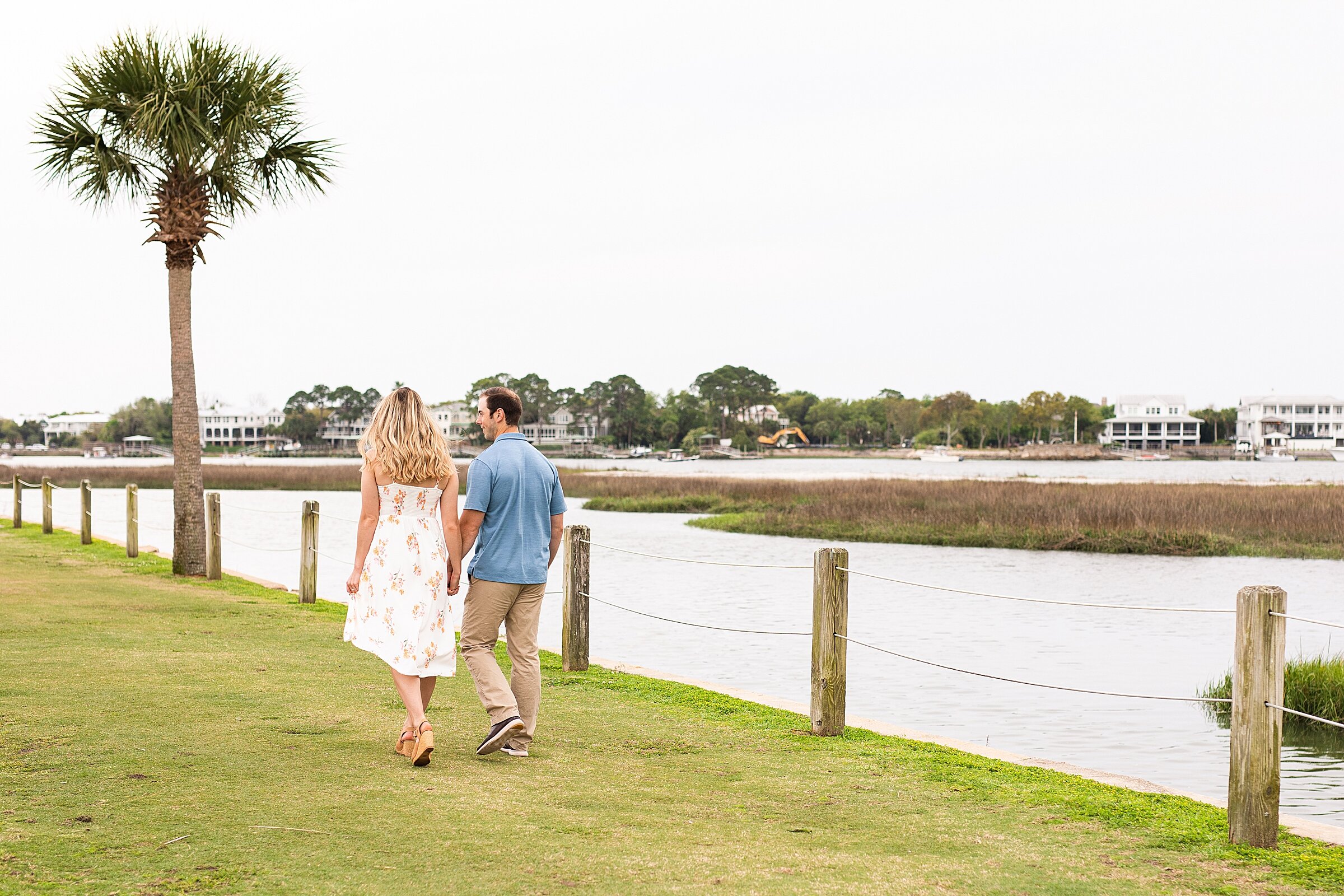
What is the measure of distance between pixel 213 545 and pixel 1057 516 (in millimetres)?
24004

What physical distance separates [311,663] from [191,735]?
9.34 feet

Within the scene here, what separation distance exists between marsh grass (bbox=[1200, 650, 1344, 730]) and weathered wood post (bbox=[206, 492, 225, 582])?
39.7 feet

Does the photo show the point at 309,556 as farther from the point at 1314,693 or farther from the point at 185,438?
the point at 1314,693

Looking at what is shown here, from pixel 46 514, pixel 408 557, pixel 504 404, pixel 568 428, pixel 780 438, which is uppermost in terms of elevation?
pixel 504 404

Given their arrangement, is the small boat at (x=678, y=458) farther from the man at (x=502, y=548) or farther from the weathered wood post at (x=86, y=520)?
the man at (x=502, y=548)

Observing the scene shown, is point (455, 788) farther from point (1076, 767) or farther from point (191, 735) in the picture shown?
point (1076, 767)

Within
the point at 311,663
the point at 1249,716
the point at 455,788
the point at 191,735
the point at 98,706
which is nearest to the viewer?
the point at 1249,716

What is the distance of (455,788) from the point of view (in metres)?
5.77

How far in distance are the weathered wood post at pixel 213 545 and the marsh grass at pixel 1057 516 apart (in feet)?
69.8

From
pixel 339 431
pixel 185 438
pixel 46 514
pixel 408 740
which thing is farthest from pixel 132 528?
pixel 339 431

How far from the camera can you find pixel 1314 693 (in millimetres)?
11055

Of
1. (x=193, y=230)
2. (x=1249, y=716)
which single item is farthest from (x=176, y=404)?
(x=1249, y=716)

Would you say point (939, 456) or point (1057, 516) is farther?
point (939, 456)

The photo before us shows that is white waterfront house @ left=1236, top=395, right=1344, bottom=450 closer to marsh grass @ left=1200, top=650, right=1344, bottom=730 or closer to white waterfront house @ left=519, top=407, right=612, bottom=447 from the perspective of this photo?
white waterfront house @ left=519, top=407, right=612, bottom=447
